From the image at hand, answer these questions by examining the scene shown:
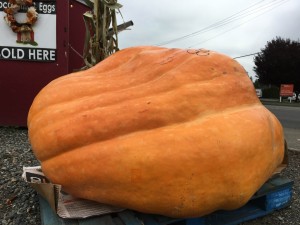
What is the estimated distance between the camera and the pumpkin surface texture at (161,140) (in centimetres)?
187

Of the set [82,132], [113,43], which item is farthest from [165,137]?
[113,43]

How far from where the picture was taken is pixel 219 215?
241cm

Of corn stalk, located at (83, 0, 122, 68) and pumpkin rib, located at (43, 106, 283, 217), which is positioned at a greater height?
corn stalk, located at (83, 0, 122, 68)

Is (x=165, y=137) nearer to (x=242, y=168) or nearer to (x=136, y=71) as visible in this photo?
(x=242, y=168)

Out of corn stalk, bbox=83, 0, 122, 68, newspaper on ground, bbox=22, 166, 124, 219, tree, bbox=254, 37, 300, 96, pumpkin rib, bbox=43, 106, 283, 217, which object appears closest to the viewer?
pumpkin rib, bbox=43, 106, 283, 217

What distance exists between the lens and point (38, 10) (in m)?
5.45

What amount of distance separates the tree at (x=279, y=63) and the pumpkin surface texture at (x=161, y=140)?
33.9 m

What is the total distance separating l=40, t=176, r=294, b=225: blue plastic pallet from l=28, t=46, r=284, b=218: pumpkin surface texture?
139mm

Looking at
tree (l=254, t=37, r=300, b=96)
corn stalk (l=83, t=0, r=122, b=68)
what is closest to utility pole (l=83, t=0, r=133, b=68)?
corn stalk (l=83, t=0, r=122, b=68)

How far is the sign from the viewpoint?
538cm

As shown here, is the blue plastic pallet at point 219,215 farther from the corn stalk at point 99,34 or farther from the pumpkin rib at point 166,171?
the corn stalk at point 99,34

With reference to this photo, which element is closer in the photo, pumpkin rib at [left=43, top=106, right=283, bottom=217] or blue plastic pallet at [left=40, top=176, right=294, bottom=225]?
pumpkin rib at [left=43, top=106, right=283, bottom=217]

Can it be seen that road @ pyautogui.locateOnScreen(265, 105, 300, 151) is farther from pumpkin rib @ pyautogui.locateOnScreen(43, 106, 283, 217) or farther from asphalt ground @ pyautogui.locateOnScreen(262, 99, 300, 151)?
pumpkin rib @ pyautogui.locateOnScreen(43, 106, 283, 217)

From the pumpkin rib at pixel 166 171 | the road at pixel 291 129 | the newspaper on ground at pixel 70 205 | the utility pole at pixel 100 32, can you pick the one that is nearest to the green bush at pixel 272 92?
the road at pixel 291 129
